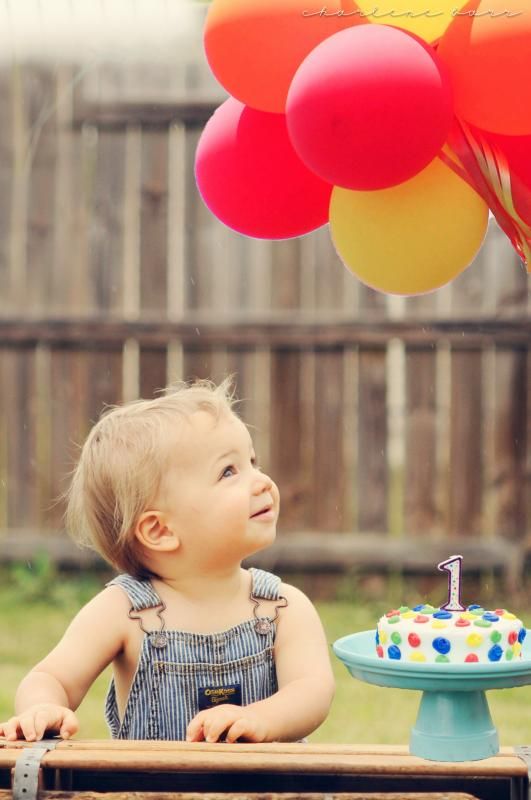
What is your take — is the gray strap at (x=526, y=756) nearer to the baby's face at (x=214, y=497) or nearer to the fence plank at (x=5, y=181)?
the baby's face at (x=214, y=497)

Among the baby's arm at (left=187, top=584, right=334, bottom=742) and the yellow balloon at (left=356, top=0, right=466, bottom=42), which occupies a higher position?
the yellow balloon at (left=356, top=0, right=466, bottom=42)

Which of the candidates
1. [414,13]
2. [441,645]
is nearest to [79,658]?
[441,645]

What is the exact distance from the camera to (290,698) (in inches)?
75.4

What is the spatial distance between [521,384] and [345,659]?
10.9ft

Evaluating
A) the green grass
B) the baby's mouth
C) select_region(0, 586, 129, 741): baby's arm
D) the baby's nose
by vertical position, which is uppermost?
the baby's nose

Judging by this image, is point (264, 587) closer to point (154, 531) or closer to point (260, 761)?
point (154, 531)

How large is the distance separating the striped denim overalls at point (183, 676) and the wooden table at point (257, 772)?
0.31m

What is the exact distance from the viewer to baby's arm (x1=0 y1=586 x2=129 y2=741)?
190cm

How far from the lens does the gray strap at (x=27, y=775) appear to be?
1.56 metres

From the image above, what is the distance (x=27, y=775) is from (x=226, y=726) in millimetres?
309

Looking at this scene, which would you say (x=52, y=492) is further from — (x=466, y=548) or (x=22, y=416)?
(x=466, y=548)

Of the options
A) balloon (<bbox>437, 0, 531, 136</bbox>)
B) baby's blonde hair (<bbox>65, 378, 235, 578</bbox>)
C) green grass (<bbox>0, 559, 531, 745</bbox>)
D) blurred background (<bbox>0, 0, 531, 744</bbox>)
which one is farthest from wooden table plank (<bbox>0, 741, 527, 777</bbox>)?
blurred background (<bbox>0, 0, 531, 744</bbox>)

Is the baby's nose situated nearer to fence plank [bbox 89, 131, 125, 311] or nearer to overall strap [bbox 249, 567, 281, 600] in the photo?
overall strap [bbox 249, 567, 281, 600]

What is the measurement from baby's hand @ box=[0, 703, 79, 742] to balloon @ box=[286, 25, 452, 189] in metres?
0.95
